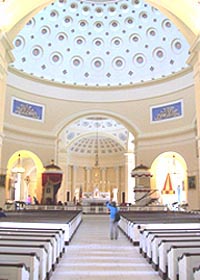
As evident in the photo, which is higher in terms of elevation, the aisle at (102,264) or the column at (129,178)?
the column at (129,178)

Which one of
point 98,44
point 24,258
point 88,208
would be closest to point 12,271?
point 24,258

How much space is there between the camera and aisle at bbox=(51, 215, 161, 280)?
5086mm

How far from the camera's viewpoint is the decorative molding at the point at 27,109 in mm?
22766

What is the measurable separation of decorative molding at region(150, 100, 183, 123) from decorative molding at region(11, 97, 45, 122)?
26.4ft

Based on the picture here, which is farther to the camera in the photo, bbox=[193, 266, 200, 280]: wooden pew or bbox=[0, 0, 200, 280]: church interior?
bbox=[0, 0, 200, 280]: church interior

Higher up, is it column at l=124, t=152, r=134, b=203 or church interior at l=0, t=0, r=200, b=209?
church interior at l=0, t=0, r=200, b=209

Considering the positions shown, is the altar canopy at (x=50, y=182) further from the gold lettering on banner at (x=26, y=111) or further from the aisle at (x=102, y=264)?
the aisle at (x=102, y=264)

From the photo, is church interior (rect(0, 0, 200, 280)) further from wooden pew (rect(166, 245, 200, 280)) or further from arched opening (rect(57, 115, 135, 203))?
wooden pew (rect(166, 245, 200, 280))

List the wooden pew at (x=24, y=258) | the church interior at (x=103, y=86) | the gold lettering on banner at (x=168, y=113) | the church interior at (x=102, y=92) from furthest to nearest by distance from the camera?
the gold lettering on banner at (x=168, y=113) → the church interior at (x=103, y=86) → the church interior at (x=102, y=92) → the wooden pew at (x=24, y=258)

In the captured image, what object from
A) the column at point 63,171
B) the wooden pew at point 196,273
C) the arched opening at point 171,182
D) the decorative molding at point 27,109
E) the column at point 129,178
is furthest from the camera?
the column at point 129,178

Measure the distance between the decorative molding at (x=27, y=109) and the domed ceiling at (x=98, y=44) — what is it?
7.42 ft

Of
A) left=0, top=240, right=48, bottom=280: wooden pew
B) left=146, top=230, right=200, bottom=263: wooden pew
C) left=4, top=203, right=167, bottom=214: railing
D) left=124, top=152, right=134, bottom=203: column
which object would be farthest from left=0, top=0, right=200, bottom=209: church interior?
left=0, top=240, right=48, bottom=280: wooden pew

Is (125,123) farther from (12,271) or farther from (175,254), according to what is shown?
(12,271)

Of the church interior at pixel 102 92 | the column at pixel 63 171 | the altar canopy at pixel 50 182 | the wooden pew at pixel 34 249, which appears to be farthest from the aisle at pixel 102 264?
the column at pixel 63 171
